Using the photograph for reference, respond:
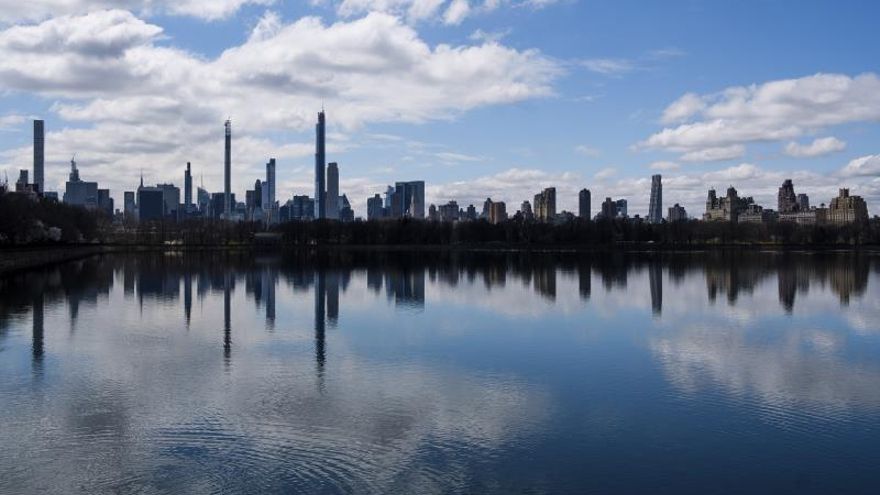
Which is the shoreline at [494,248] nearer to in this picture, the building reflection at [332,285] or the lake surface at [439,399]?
the building reflection at [332,285]

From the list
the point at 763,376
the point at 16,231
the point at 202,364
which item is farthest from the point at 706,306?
the point at 16,231

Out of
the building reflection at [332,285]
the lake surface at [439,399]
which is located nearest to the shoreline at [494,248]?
the building reflection at [332,285]

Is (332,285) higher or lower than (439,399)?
higher

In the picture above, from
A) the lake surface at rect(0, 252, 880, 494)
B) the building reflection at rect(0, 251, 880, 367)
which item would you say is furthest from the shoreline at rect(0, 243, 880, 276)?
the lake surface at rect(0, 252, 880, 494)

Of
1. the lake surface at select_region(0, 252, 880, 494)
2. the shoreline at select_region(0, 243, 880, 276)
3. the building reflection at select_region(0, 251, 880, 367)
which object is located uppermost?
the shoreline at select_region(0, 243, 880, 276)

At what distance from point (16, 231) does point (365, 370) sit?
54.0 meters

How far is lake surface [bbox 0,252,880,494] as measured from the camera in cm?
1023

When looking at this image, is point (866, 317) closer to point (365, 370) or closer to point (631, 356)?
point (631, 356)

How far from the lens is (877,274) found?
52.8 metres

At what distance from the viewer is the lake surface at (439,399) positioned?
33.6 ft

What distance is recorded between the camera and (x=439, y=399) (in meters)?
14.1

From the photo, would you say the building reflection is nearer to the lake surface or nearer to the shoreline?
the lake surface

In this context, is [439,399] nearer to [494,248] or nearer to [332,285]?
[332,285]

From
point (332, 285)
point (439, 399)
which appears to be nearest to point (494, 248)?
point (332, 285)
